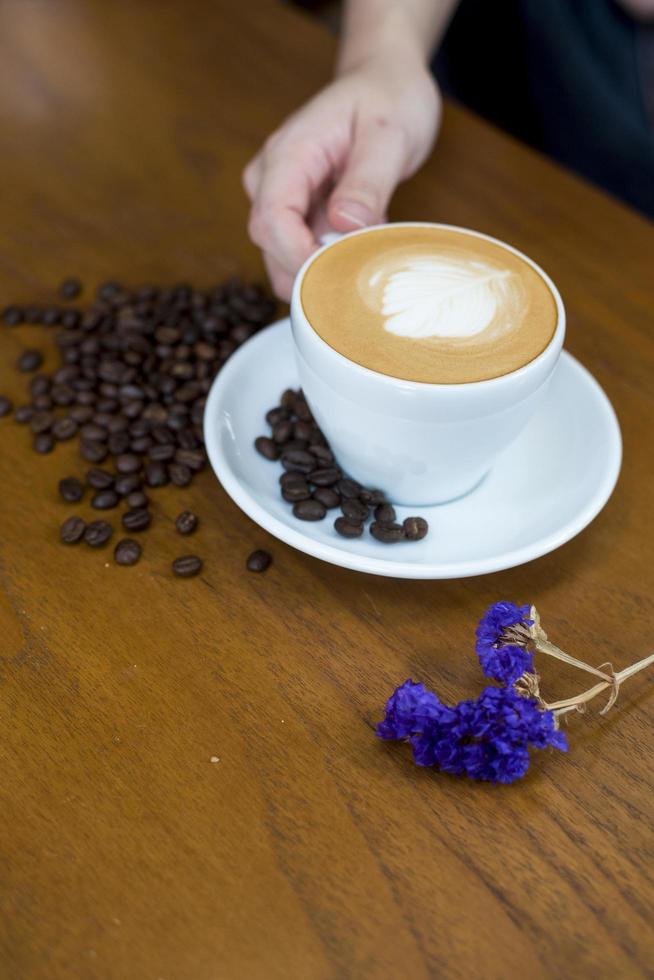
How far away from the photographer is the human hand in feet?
4.38

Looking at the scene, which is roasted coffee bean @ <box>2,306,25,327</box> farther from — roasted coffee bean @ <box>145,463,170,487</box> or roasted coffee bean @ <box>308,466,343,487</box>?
roasted coffee bean @ <box>308,466,343,487</box>

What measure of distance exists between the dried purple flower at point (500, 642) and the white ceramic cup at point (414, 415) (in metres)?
0.21

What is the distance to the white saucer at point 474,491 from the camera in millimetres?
1021

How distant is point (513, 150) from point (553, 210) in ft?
0.74

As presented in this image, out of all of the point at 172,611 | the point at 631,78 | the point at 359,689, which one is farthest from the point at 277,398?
the point at 631,78

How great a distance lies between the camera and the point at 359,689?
3.22 ft

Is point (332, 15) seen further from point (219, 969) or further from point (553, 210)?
point (219, 969)

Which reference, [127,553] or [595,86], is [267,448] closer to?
[127,553]

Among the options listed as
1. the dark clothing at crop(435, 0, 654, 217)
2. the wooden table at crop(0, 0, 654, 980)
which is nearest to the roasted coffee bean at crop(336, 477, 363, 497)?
the wooden table at crop(0, 0, 654, 980)

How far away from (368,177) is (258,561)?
66 cm

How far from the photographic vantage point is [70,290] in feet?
4.99

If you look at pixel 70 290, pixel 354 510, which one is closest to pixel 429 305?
pixel 354 510

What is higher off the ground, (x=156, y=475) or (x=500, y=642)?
(x=500, y=642)

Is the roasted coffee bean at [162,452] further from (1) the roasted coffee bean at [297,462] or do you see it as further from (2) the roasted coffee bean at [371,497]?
(2) the roasted coffee bean at [371,497]
